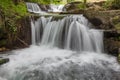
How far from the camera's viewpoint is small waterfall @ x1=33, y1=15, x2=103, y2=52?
33.9 feet

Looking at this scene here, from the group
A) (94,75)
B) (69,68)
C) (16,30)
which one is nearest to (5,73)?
(69,68)

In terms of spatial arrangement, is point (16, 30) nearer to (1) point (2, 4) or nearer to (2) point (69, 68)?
(1) point (2, 4)

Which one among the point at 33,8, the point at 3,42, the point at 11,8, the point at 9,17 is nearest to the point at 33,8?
the point at 33,8

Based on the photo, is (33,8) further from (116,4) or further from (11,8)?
(116,4)

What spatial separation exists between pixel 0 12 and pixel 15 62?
3223 millimetres

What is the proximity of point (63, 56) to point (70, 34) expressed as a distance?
1927 mm

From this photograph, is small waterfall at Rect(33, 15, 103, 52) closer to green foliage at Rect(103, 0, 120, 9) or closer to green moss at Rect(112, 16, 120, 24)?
green moss at Rect(112, 16, 120, 24)

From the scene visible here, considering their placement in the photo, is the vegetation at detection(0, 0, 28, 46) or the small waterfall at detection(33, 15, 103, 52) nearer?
the vegetation at detection(0, 0, 28, 46)

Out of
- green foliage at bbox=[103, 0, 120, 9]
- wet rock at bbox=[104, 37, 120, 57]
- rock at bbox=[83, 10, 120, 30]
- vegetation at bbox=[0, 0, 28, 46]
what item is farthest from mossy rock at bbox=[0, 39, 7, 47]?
green foliage at bbox=[103, 0, 120, 9]

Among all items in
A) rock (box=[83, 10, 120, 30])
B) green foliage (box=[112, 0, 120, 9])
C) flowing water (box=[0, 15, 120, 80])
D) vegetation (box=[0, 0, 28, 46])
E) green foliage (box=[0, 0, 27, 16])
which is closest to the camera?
flowing water (box=[0, 15, 120, 80])

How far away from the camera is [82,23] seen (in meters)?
11.0

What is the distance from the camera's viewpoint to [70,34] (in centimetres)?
1073

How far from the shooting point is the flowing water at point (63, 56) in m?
6.91

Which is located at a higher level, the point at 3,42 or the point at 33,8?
the point at 33,8
